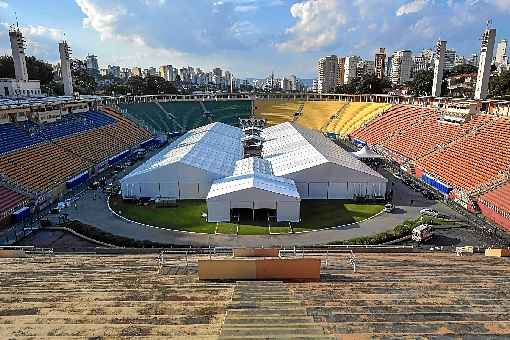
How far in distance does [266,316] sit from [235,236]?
1393cm

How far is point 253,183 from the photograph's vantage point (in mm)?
26969

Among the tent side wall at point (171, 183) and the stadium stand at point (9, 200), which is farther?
the tent side wall at point (171, 183)

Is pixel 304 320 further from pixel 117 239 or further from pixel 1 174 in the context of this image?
pixel 1 174

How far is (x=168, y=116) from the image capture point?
74.9m

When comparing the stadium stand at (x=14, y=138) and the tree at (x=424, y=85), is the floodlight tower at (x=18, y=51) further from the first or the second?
the tree at (x=424, y=85)

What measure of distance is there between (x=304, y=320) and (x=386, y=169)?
115 feet

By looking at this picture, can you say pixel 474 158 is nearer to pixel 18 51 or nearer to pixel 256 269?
pixel 256 269

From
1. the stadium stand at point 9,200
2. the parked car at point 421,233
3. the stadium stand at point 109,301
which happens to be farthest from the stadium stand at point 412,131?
the stadium stand at point 9,200

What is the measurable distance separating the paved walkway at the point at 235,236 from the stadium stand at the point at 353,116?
3710cm

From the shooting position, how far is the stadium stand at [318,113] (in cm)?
7356

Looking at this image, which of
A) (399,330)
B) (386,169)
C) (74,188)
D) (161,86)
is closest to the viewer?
(399,330)

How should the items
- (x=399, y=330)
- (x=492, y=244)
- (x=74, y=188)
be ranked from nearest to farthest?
(x=399, y=330)
(x=492, y=244)
(x=74, y=188)

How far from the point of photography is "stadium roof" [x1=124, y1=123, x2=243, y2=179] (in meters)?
32.4

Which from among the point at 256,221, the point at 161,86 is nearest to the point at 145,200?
the point at 256,221
